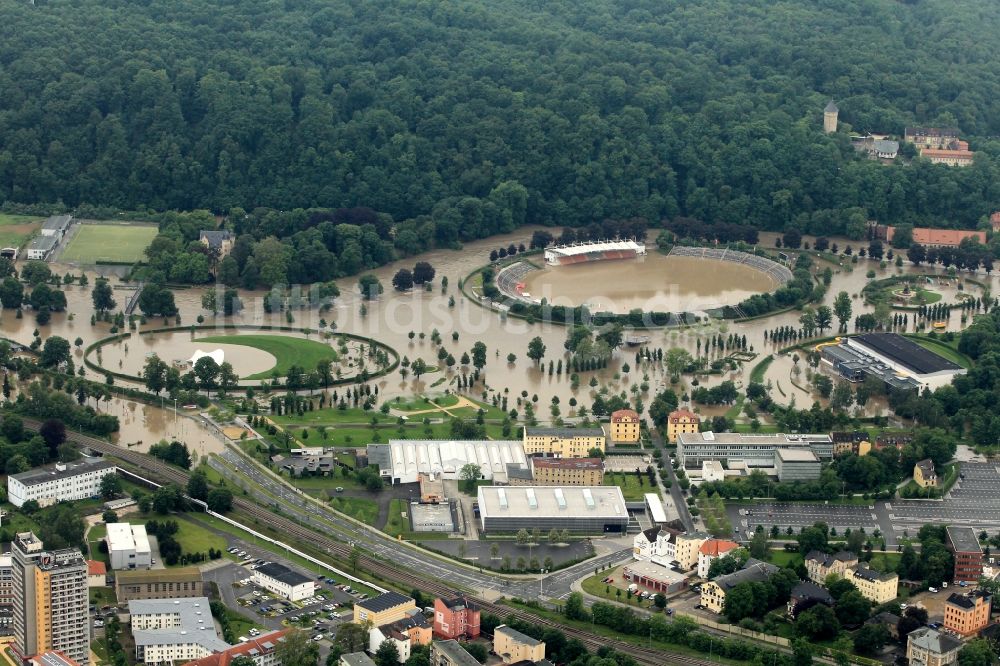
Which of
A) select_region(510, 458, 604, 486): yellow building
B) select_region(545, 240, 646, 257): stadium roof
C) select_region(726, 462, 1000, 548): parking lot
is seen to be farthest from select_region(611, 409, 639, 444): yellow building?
select_region(545, 240, 646, 257): stadium roof

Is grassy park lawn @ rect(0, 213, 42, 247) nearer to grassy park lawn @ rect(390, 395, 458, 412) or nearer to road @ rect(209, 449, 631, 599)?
grassy park lawn @ rect(390, 395, 458, 412)

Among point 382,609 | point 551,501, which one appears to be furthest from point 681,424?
point 382,609

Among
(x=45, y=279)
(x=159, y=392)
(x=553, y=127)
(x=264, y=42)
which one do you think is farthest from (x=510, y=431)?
(x=264, y=42)

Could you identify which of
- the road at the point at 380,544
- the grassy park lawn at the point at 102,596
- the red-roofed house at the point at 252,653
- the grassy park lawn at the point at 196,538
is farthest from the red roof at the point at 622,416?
the red-roofed house at the point at 252,653

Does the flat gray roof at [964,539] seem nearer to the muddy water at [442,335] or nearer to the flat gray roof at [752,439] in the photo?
the flat gray roof at [752,439]

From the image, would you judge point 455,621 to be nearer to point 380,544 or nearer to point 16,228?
point 380,544
